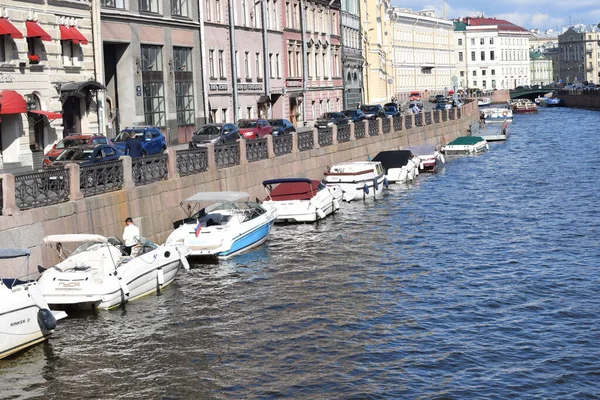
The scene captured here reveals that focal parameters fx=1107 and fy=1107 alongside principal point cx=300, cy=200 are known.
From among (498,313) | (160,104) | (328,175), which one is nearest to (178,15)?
(160,104)

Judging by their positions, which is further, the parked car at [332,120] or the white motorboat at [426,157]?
the parked car at [332,120]

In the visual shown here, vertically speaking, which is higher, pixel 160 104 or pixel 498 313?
pixel 160 104

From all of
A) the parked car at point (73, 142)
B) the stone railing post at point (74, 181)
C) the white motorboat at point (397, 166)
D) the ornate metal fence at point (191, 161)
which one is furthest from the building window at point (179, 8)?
the stone railing post at point (74, 181)

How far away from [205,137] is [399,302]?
2305 cm

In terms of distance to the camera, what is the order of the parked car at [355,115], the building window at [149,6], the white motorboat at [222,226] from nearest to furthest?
the white motorboat at [222,226] → the building window at [149,6] → the parked car at [355,115]

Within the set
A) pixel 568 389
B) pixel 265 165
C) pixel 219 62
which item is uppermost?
pixel 219 62

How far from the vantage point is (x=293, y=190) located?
37438 mm

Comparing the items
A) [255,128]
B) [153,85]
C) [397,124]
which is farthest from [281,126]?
[397,124]

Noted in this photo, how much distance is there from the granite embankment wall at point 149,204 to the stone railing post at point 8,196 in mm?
149

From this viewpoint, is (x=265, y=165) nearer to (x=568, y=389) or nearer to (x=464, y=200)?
(x=464, y=200)

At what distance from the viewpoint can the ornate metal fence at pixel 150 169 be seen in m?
30.3

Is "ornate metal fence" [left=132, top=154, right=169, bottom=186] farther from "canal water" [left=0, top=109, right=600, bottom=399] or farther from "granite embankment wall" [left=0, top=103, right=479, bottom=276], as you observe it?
"canal water" [left=0, top=109, right=600, bottom=399]

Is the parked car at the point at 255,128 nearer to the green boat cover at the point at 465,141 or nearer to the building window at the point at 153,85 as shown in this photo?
the building window at the point at 153,85

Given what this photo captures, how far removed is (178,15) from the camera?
5359 centimetres
